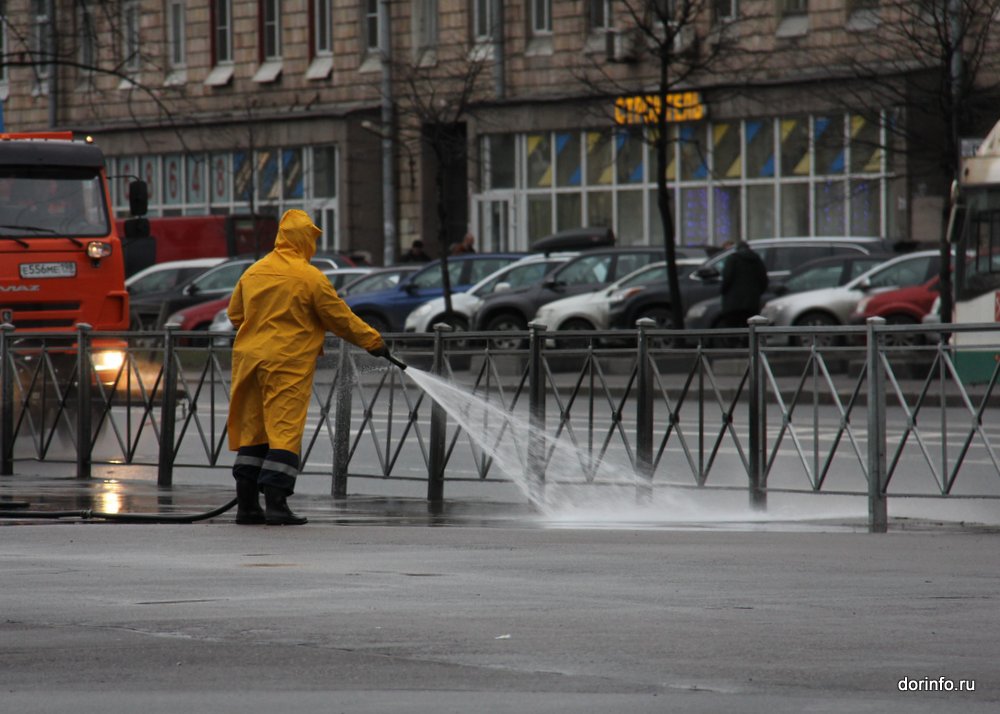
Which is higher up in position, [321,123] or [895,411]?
[321,123]

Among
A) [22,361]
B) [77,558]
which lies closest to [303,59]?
[22,361]

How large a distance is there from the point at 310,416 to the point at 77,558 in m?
5.02

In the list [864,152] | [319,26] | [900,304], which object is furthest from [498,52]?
[900,304]

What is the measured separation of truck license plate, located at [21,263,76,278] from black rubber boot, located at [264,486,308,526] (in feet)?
28.7

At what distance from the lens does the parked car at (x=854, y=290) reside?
89.9ft

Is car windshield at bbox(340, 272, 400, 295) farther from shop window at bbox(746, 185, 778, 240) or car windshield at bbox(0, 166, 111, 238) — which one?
car windshield at bbox(0, 166, 111, 238)

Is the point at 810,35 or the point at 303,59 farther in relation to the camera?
the point at 303,59

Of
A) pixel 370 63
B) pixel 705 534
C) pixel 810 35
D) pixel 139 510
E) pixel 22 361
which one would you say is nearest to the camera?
pixel 705 534

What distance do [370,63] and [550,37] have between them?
5.58 metres

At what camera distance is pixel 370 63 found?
160ft

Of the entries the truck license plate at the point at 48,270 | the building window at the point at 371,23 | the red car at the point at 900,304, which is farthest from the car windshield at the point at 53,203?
the building window at the point at 371,23

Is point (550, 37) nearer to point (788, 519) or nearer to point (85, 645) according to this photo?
point (788, 519)

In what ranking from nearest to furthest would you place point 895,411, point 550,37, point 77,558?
point 77,558, point 895,411, point 550,37

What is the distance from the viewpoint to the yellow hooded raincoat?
1082 cm
